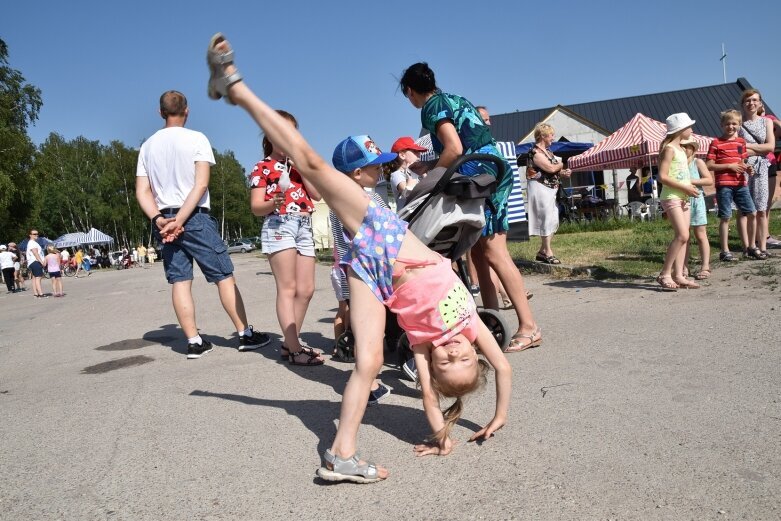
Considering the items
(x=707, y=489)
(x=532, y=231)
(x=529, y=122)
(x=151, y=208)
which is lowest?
(x=707, y=489)

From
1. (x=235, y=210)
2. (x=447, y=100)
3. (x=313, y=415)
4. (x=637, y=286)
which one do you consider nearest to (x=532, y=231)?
(x=637, y=286)

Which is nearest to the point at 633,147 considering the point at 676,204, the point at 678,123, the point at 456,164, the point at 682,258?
the point at 678,123

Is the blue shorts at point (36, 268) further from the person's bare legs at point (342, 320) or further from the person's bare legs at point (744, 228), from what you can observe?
the person's bare legs at point (744, 228)

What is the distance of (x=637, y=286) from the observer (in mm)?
6570

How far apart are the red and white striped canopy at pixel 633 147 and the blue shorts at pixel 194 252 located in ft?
47.6

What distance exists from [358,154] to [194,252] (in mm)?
2502

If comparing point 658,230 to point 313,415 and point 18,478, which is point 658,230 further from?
point 18,478

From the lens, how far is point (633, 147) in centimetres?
1736

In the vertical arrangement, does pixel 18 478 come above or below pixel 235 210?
below

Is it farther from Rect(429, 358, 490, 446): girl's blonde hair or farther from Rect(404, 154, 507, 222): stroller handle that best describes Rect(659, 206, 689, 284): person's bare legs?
Rect(429, 358, 490, 446): girl's blonde hair

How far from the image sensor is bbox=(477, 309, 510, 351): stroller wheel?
4.04m

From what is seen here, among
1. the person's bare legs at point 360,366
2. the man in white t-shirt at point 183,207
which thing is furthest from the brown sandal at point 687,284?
the person's bare legs at point 360,366

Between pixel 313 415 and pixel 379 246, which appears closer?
pixel 379 246

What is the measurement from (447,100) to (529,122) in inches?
1510
